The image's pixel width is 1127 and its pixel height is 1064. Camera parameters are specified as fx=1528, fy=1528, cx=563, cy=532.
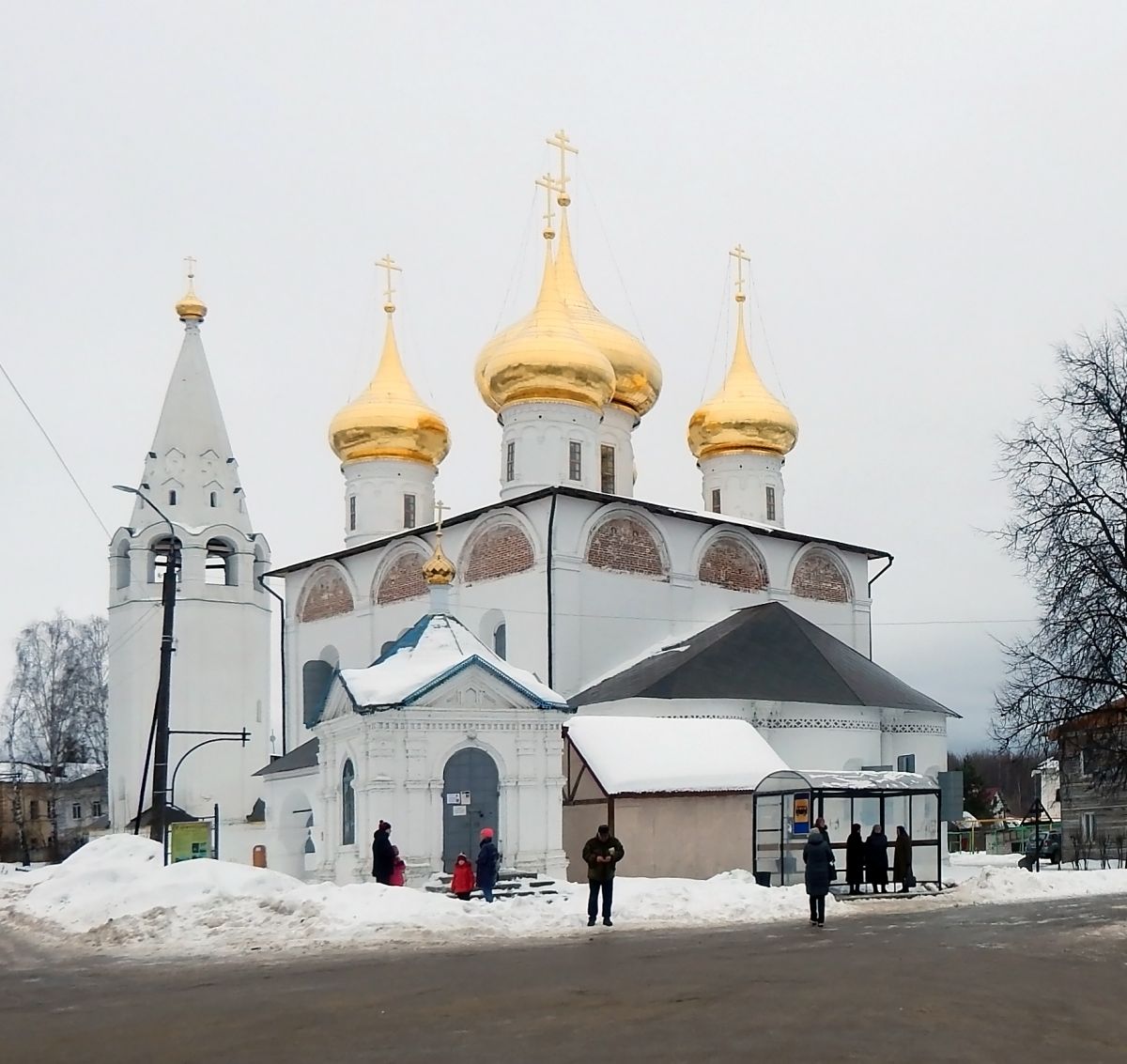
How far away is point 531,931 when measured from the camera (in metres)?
13.5

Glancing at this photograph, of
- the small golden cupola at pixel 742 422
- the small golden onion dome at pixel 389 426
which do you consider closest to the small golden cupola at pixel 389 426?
the small golden onion dome at pixel 389 426

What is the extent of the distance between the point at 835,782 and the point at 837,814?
4.24ft

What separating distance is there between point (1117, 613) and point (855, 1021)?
1304 centimetres

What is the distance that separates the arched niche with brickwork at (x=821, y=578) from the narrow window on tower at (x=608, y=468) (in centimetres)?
417

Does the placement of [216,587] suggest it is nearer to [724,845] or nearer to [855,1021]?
[724,845]

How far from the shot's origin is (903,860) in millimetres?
19094

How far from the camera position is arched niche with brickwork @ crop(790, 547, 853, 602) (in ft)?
102

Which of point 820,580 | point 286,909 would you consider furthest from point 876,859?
point 820,580

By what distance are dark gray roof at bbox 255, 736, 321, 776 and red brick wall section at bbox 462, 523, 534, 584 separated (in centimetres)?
428

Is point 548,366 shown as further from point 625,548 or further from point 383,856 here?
point 383,856

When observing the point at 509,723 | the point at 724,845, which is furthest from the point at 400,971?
the point at 724,845

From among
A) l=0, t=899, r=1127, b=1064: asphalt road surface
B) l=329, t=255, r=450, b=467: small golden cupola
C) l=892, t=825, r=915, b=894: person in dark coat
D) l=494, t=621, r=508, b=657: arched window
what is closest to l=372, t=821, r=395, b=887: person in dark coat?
l=0, t=899, r=1127, b=1064: asphalt road surface

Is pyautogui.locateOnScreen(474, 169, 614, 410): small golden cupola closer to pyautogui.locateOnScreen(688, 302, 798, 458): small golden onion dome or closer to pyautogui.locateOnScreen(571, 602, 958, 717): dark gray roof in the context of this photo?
pyautogui.locateOnScreen(688, 302, 798, 458): small golden onion dome

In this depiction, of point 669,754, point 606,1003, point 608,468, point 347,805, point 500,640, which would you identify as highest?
point 608,468
